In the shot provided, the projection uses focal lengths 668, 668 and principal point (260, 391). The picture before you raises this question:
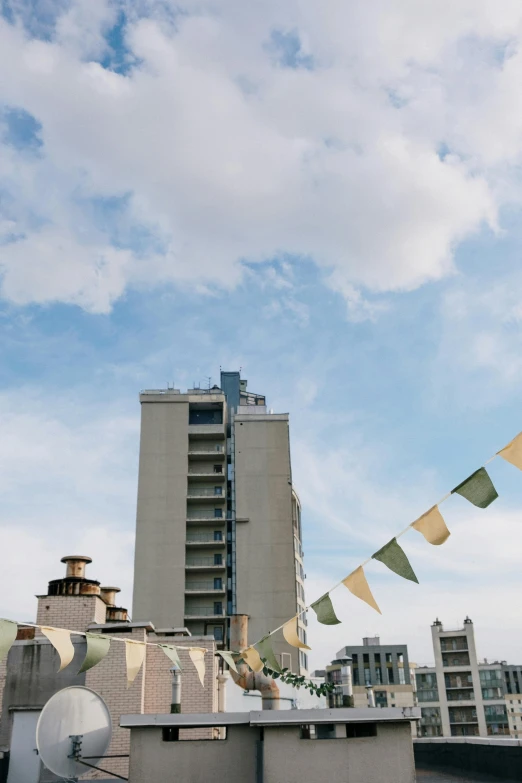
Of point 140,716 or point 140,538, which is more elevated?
point 140,538

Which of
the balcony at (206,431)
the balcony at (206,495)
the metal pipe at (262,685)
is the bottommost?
the metal pipe at (262,685)

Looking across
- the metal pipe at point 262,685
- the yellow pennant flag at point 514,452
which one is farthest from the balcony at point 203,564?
the yellow pennant flag at point 514,452

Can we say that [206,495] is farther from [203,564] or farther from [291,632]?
[291,632]

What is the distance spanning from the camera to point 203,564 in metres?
51.8

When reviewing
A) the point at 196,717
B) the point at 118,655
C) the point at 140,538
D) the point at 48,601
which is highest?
the point at 140,538

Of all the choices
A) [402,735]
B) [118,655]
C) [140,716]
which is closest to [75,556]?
[118,655]

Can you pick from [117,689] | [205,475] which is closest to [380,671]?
[205,475]

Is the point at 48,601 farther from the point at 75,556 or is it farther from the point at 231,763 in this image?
the point at 231,763

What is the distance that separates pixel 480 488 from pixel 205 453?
47.1m

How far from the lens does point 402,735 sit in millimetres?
9688

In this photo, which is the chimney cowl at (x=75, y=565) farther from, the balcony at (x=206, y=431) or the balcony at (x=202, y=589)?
the balcony at (x=206, y=431)

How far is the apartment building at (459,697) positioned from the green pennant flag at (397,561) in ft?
273

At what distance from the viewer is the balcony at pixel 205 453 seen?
179 feet

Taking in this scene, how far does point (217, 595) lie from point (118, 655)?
36.1m
